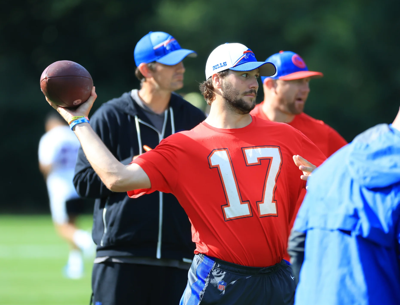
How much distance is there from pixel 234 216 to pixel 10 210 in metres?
18.0

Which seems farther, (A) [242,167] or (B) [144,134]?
(B) [144,134]

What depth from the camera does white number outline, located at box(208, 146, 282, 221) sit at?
122 inches

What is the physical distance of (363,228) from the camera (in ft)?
5.65

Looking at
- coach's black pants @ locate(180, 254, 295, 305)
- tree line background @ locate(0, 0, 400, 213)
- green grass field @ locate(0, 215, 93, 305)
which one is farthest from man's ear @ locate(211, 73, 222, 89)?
tree line background @ locate(0, 0, 400, 213)

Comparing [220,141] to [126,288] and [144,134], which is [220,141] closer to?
[144,134]

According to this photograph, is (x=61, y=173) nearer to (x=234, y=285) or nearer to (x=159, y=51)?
(x=159, y=51)

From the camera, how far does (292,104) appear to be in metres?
5.17

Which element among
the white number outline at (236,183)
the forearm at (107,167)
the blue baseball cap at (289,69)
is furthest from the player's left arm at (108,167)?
the blue baseball cap at (289,69)

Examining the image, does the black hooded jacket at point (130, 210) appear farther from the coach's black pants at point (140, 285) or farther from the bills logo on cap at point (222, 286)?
the bills logo on cap at point (222, 286)

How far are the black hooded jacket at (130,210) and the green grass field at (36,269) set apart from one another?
3.17 meters

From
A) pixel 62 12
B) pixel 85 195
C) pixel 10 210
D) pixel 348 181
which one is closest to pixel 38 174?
pixel 10 210

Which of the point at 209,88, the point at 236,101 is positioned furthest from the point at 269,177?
the point at 209,88

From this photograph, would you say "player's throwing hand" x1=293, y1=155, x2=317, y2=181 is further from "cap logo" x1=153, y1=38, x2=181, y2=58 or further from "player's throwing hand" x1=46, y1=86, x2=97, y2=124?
"cap logo" x1=153, y1=38, x2=181, y2=58

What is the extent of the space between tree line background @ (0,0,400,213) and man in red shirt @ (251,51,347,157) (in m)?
14.6
